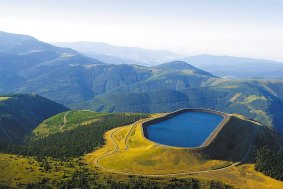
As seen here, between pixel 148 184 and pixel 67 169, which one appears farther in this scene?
pixel 67 169

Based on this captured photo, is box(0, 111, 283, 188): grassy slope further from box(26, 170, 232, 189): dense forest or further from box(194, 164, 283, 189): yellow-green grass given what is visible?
box(26, 170, 232, 189): dense forest

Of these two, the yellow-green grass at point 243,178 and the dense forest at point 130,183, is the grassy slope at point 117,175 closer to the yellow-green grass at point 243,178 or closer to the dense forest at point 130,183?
the yellow-green grass at point 243,178

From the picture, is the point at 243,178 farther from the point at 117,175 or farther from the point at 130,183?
the point at 117,175

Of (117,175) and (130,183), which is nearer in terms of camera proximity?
(130,183)

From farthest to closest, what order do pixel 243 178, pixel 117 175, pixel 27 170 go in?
pixel 243 178
pixel 117 175
pixel 27 170

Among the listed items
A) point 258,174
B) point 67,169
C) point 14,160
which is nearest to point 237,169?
point 258,174

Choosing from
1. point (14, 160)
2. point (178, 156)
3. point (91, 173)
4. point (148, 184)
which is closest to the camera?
point (148, 184)

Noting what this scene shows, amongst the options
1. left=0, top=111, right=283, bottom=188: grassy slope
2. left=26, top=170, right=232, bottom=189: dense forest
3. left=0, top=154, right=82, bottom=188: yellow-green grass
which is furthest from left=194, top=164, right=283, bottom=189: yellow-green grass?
left=0, top=154, right=82, bottom=188: yellow-green grass

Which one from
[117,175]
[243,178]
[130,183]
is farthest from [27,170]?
[243,178]

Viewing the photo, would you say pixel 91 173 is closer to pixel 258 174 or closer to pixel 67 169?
pixel 67 169
